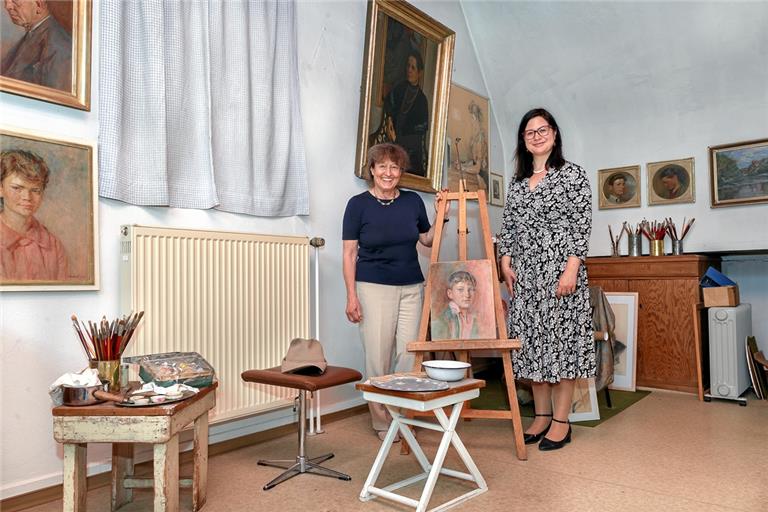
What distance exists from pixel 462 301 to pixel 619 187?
8.84ft

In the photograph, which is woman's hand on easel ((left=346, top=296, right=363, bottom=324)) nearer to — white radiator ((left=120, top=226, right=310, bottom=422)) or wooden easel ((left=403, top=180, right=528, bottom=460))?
white radiator ((left=120, top=226, right=310, bottom=422))

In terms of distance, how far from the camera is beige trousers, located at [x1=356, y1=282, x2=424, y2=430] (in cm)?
287

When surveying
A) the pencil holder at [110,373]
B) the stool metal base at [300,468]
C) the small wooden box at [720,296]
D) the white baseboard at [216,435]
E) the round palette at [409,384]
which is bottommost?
the stool metal base at [300,468]

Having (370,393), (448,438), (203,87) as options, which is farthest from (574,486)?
(203,87)

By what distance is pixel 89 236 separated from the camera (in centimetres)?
226

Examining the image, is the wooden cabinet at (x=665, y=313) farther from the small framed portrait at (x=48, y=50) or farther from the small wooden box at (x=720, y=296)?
the small framed portrait at (x=48, y=50)

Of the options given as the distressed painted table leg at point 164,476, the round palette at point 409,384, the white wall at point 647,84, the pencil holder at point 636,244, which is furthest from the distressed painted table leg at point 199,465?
the white wall at point 647,84

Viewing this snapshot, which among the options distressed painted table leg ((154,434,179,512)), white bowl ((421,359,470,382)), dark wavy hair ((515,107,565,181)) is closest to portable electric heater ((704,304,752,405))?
dark wavy hair ((515,107,565,181))

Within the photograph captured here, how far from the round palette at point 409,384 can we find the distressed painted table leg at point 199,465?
2.14 feet

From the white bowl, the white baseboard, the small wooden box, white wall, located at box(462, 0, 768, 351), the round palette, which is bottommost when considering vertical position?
the white baseboard

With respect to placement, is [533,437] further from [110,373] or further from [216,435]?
[110,373]

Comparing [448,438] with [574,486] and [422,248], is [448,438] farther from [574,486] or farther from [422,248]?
[422,248]

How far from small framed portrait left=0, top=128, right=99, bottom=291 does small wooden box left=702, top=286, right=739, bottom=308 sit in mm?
3700

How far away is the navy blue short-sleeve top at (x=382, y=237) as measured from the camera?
2.88 m
